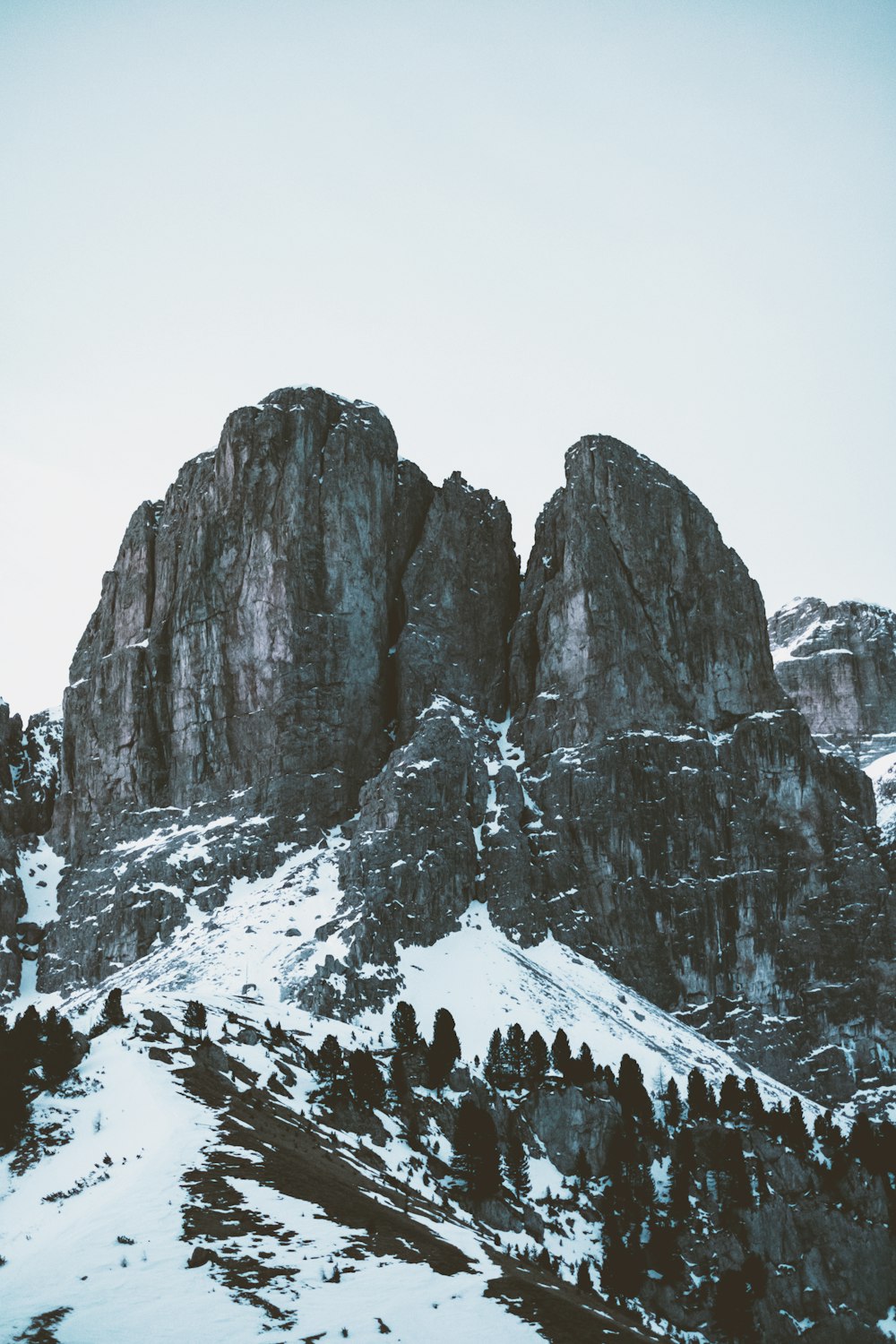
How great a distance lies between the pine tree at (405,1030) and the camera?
11356cm

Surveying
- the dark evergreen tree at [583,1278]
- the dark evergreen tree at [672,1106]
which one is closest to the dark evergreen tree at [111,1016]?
the dark evergreen tree at [583,1278]

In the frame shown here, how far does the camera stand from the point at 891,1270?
103 metres

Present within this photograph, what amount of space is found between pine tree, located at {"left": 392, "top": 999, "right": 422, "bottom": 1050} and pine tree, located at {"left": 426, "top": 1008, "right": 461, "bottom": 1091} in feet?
6.01

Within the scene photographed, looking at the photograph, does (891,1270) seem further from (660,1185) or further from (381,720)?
(381,720)

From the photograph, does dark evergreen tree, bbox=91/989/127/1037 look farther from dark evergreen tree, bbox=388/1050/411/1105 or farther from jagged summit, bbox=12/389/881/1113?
jagged summit, bbox=12/389/881/1113

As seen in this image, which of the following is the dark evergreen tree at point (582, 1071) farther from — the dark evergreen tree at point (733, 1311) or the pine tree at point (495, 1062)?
the dark evergreen tree at point (733, 1311)

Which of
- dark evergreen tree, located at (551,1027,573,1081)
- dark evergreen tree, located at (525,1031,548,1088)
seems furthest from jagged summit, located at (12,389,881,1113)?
dark evergreen tree, located at (525,1031,548,1088)

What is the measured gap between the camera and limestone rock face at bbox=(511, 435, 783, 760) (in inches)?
7032

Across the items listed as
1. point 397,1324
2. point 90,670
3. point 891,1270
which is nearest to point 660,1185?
point 891,1270

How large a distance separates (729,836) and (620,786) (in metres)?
15.9

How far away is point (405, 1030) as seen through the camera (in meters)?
116

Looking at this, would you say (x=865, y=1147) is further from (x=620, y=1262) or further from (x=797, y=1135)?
(x=620, y=1262)

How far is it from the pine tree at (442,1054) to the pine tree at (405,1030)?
72.2 inches

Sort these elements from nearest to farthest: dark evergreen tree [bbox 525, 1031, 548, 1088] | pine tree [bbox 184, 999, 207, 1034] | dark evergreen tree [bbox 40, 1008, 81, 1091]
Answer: dark evergreen tree [bbox 40, 1008, 81, 1091] → pine tree [bbox 184, 999, 207, 1034] → dark evergreen tree [bbox 525, 1031, 548, 1088]
